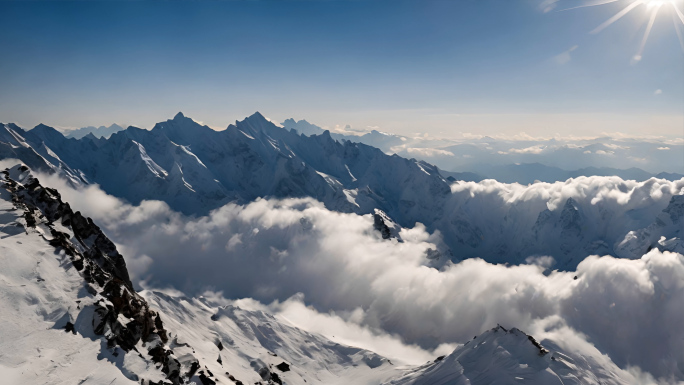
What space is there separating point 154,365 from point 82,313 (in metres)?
13.2

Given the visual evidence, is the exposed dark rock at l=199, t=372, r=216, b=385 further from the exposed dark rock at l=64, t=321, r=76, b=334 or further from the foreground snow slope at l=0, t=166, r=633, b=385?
the exposed dark rock at l=64, t=321, r=76, b=334

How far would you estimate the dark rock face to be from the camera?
53281mm

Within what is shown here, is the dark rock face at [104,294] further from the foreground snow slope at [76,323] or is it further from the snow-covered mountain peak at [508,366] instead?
the snow-covered mountain peak at [508,366]

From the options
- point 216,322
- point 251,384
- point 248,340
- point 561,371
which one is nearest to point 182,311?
point 216,322

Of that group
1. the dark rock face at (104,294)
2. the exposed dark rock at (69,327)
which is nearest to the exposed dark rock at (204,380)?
the dark rock face at (104,294)

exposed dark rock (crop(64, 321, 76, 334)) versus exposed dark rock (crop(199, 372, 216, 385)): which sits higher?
exposed dark rock (crop(64, 321, 76, 334))

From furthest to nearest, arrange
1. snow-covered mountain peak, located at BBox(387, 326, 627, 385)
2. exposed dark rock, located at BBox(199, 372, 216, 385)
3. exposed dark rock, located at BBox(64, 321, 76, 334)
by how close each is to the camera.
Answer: snow-covered mountain peak, located at BBox(387, 326, 627, 385)
exposed dark rock, located at BBox(199, 372, 216, 385)
exposed dark rock, located at BBox(64, 321, 76, 334)

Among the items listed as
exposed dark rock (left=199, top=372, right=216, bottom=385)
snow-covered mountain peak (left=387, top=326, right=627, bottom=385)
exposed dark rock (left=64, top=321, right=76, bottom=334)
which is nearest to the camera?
exposed dark rock (left=64, top=321, right=76, bottom=334)

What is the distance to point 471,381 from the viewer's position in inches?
4139

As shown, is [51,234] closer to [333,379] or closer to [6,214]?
[6,214]

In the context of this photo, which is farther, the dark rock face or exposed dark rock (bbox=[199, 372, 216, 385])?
exposed dark rock (bbox=[199, 372, 216, 385])

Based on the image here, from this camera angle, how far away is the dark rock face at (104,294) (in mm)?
53281

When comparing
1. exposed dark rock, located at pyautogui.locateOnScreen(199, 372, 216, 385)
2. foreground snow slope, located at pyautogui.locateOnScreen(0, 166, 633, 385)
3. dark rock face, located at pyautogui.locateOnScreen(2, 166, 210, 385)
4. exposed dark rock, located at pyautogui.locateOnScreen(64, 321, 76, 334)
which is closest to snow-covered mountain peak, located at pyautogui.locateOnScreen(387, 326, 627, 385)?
foreground snow slope, located at pyautogui.locateOnScreen(0, 166, 633, 385)

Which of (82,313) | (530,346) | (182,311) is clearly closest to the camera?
(82,313)
